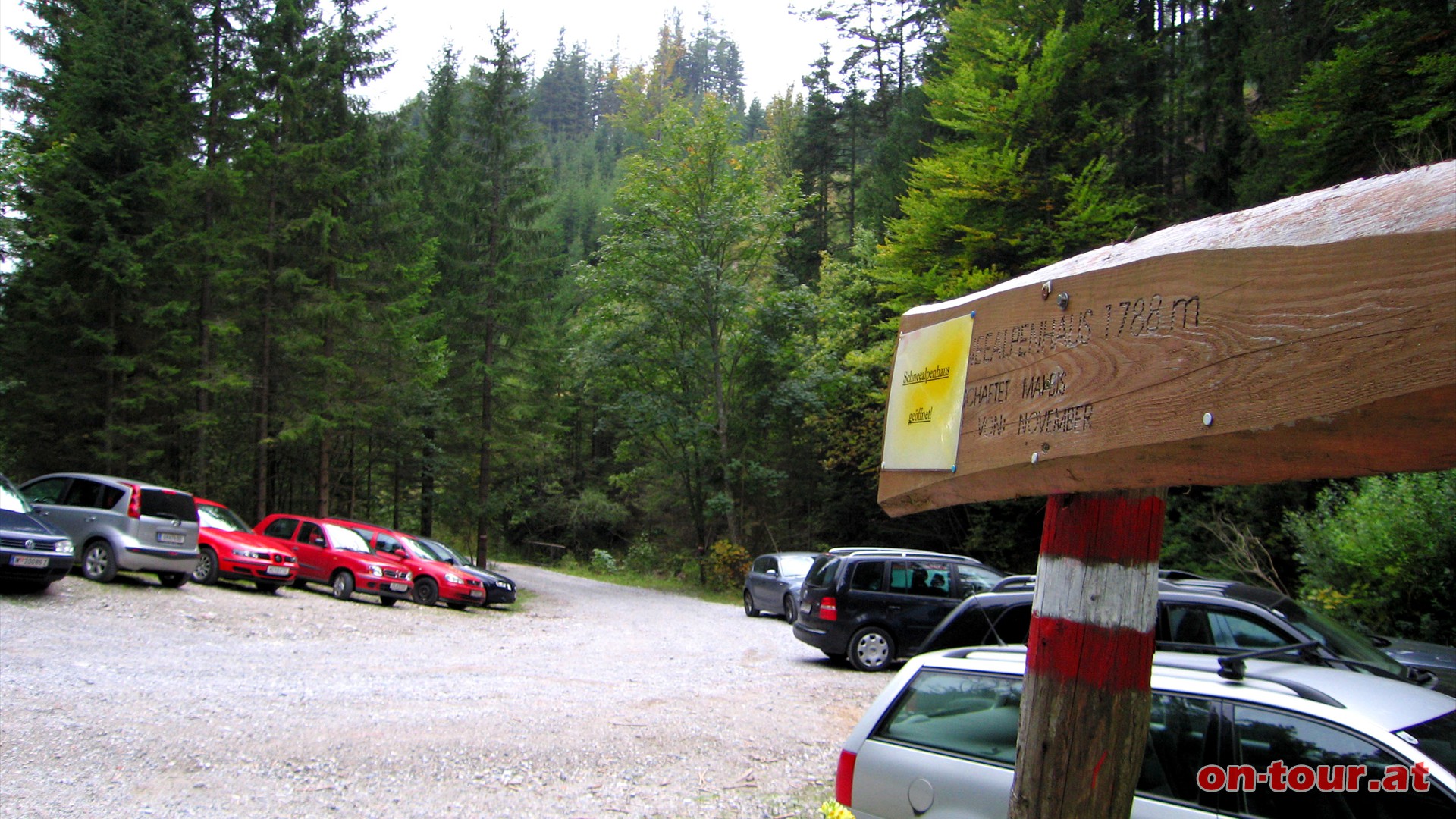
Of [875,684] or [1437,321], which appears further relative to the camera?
[875,684]

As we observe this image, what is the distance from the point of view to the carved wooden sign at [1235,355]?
123 centimetres

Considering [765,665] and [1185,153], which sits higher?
[1185,153]

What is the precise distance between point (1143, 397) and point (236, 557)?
773 inches

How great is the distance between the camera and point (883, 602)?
43.5ft

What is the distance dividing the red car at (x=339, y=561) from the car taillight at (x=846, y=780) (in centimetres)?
1686

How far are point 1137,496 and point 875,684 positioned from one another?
10.6 m

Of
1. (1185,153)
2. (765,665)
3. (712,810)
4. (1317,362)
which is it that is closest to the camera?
(1317,362)

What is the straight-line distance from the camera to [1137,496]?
204cm

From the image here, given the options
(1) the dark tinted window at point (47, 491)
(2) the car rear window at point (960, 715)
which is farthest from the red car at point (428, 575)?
(2) the car rear window at point (960, 715)

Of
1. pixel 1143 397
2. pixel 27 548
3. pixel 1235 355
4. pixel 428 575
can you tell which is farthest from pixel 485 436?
pixel 1235 355

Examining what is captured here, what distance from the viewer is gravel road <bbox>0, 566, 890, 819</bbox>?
656cm

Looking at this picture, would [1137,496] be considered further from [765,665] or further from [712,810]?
[765,665]

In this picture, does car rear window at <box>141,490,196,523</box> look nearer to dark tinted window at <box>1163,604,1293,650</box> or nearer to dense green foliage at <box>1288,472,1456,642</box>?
dark tinted window at <box>1163,604,1293,650</box>

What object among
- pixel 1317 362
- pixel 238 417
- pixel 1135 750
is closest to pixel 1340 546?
pixel 1135 750
